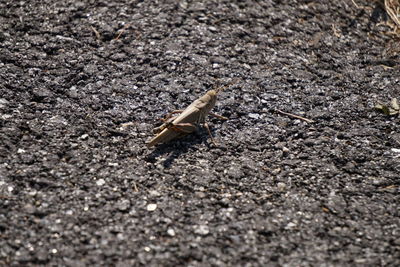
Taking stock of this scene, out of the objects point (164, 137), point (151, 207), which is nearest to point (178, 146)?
point (164, 137)

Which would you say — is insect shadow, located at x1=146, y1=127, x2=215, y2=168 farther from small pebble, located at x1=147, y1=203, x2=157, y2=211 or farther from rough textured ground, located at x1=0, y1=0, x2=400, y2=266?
small pebble, located at x1=147, y1=203, x2=157, y2=211

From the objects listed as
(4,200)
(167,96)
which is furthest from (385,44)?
(4,200)

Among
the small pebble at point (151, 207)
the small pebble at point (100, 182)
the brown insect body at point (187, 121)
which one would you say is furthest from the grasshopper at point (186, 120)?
the small pebble at point (151, 207)

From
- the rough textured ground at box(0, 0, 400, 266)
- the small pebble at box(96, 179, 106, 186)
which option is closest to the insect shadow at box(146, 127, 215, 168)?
the rough textured ground at box(0, 0, 400, 266)

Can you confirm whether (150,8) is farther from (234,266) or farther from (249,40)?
(234,266)

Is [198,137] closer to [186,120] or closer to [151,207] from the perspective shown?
[186,120]
